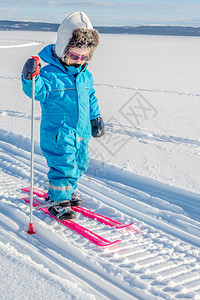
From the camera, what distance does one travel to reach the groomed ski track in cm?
205

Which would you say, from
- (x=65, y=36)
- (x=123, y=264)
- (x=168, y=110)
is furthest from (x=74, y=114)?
(x=168, y=110)

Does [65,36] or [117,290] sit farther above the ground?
[65,36]

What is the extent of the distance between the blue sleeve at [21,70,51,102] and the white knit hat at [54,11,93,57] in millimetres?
241

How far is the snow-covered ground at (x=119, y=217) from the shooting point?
203 cm

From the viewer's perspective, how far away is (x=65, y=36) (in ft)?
8.58

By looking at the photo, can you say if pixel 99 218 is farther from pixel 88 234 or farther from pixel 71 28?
pixel 71 28

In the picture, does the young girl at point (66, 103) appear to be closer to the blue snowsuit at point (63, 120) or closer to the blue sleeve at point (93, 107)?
the blue snowsuit at point (63, 120)

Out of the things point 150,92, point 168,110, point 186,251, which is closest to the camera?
point 186,251

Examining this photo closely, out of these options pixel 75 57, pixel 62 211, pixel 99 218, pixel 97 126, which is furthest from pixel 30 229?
pixel 75 57

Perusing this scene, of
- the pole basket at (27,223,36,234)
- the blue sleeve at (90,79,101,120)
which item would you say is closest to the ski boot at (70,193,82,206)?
the pole basket at (27,223,36,234)

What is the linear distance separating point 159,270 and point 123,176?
1.59 metres

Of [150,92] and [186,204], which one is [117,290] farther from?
[150,92]

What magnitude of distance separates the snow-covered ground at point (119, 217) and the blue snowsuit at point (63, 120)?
0.33 meters

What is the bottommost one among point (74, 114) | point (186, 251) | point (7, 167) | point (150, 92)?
point (150, 92)
